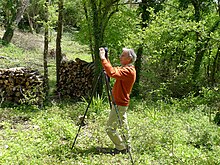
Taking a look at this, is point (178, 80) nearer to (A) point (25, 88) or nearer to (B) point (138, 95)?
(B) point (138, 95)

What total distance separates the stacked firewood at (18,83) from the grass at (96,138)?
46 cm

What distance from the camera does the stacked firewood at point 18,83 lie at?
321 inches

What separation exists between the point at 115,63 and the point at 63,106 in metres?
3.17

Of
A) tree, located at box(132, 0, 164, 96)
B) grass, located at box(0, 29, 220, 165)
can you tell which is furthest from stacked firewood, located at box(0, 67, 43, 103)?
tree, located at box(132, 0, 164, 96)

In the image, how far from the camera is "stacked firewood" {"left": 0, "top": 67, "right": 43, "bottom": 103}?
8148mm

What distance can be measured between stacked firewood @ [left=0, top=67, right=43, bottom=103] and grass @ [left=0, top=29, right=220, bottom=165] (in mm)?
459

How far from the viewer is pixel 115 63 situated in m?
10.6

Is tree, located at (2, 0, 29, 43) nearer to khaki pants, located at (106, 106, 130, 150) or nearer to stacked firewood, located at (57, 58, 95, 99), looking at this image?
stacked firewood, located at (57, 58, 95, 99)

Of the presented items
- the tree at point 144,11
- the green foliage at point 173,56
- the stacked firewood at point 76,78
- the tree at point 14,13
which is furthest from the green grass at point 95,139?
the tree at point 14,13

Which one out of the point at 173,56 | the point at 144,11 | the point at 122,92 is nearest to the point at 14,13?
the point at 173,56

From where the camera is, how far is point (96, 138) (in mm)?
5629

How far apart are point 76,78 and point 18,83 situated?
1921 mm

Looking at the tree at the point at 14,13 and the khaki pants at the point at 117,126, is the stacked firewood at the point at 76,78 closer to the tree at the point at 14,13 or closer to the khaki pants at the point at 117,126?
the khaki pants at the point at 117,126

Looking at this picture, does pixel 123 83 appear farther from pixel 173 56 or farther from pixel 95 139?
pixel 173 56
